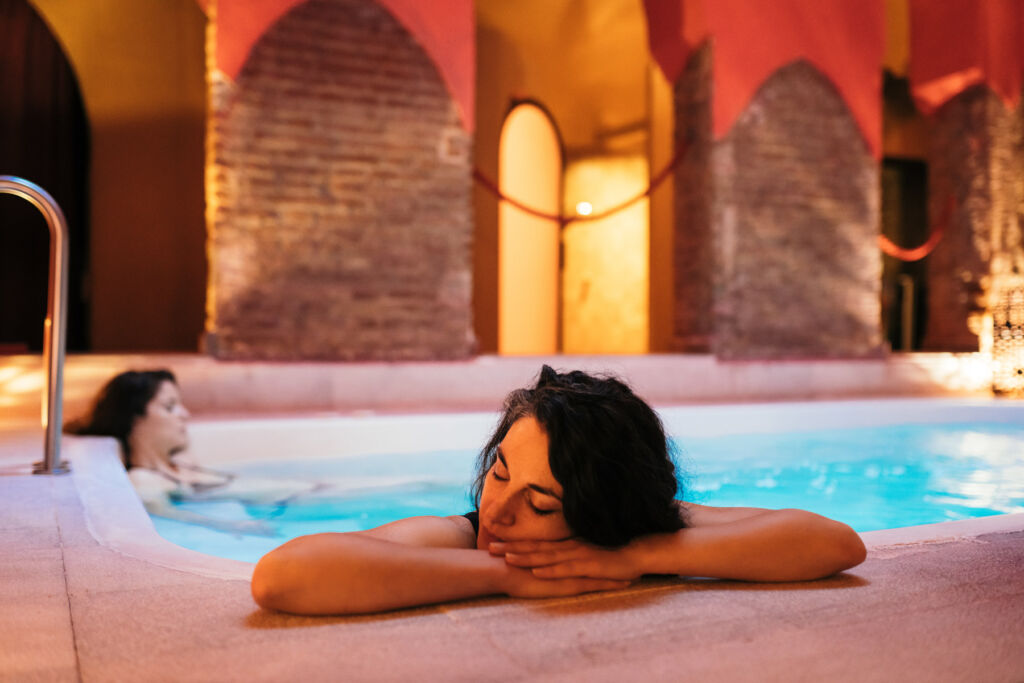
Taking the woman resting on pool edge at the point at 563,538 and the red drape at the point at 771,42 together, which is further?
the red drape at the point at 771,42

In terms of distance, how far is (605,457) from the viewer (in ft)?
3.89

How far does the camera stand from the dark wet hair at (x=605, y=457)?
3.82 feet

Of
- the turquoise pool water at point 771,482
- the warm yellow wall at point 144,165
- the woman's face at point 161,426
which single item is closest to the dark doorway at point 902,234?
the turquoise pool water at point 771,482

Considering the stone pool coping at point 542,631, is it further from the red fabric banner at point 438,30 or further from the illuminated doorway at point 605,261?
the illuminated doorway at point 605,261

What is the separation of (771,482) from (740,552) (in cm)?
235

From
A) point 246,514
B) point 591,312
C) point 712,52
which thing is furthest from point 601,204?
point 246,514

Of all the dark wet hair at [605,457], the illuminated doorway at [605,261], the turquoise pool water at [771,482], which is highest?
the illuminated doorway at [605,261]

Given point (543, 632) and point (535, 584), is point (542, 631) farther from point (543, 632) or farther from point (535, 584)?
point (535, 584)

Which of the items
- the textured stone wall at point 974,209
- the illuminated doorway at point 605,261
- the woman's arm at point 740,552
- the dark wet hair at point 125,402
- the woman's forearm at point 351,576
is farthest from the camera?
the illuminated doorway at point 605,261

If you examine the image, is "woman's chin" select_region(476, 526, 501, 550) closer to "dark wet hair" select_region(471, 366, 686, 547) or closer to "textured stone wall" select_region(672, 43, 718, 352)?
"dark wet hair" select_region(471, 366, 686, 547)

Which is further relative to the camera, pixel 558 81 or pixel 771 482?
pixel 558 81

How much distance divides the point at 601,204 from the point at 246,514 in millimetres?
5976

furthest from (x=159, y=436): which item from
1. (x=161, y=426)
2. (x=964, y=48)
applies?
(x=964, y=48)

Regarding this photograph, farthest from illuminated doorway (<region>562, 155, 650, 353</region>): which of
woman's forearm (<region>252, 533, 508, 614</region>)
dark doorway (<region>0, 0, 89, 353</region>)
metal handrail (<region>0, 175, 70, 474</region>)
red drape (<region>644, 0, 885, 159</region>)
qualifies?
woman's forearm (<region>252, 533, 508, 614</region>)
